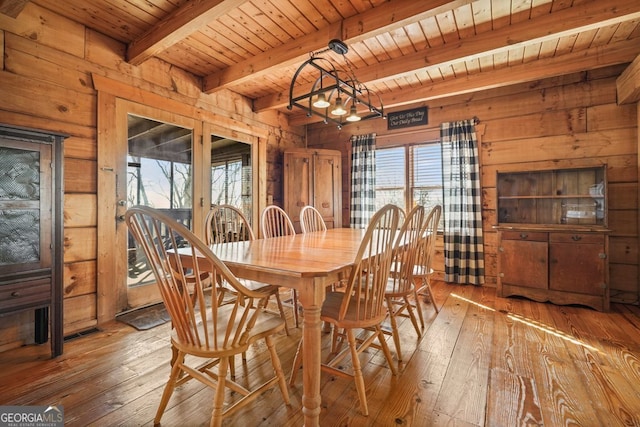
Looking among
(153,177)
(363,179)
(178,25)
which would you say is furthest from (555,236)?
(153,177)

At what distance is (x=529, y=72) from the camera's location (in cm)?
300

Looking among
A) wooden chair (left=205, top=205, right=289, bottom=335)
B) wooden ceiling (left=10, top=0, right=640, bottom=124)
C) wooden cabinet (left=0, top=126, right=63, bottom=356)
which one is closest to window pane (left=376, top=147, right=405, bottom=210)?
wooden ceiling (left=10, top=0, right=640, bottom=124)

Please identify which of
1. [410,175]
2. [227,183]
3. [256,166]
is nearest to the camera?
[227,183]

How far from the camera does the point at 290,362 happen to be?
74.2 inches

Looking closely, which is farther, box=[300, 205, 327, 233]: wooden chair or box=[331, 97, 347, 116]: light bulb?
box=[300, 205, 327, 233]: wooden chair

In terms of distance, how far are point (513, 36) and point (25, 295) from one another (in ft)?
12.8

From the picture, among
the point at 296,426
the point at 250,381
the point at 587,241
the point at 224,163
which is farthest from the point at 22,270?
the point at 587,241

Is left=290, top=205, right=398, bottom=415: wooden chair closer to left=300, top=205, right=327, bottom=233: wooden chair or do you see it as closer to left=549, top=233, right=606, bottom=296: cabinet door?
left=300, top=205, right=327, bottom=233: wooden chair

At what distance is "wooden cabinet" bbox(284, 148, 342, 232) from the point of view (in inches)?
166

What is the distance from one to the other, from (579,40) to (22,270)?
4.59 meters

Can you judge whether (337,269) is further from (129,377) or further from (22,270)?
(22,270)

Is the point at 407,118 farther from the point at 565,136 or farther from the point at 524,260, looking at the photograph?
the point at 524,260

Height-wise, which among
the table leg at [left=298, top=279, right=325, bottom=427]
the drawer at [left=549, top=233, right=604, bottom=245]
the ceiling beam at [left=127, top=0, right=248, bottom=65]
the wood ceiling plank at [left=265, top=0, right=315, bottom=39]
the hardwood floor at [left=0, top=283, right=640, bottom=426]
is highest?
the wood ceiling plank at [left=265, top=0, right=315, bottom=39]
